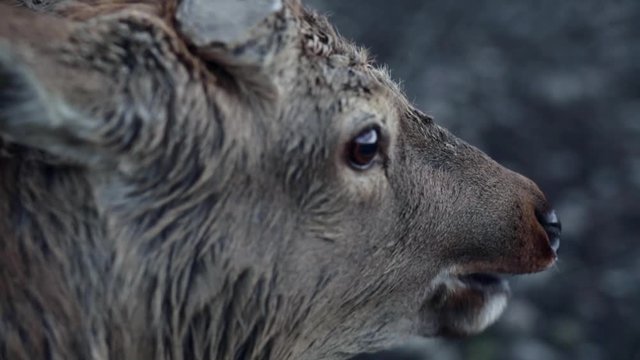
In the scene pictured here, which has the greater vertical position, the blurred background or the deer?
the blurred background

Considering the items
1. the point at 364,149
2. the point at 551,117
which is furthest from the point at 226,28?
the point at 551,117

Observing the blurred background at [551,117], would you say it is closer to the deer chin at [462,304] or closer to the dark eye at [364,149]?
the deer chin at [462,304]

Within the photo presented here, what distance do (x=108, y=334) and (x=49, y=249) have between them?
19 cm

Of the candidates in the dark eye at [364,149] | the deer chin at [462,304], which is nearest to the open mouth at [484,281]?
the deer chin at [462,304]

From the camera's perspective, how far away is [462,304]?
3.03 meters

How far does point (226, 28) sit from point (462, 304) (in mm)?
997

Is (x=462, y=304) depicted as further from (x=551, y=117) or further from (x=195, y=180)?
(x=551, y=117)

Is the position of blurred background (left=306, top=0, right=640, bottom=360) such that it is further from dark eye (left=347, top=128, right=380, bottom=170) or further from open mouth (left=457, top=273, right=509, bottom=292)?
dark eye (left=347, top=128, right=380, bottom=170)

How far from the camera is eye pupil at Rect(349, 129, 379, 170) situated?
2568 millimetres

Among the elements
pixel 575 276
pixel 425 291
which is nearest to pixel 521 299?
pixel 575 276

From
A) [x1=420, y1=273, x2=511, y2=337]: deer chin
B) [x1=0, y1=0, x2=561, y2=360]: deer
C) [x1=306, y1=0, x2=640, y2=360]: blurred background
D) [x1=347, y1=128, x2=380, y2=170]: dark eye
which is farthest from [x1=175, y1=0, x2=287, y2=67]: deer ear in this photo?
[x1=306, y1=0, x2=640, y2=360]: blurred background

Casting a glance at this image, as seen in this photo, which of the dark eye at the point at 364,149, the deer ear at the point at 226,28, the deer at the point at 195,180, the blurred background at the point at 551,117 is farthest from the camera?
the blurred background at the point at 551,117

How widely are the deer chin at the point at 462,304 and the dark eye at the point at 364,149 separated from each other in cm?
46

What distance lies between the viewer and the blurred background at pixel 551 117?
553 cm
